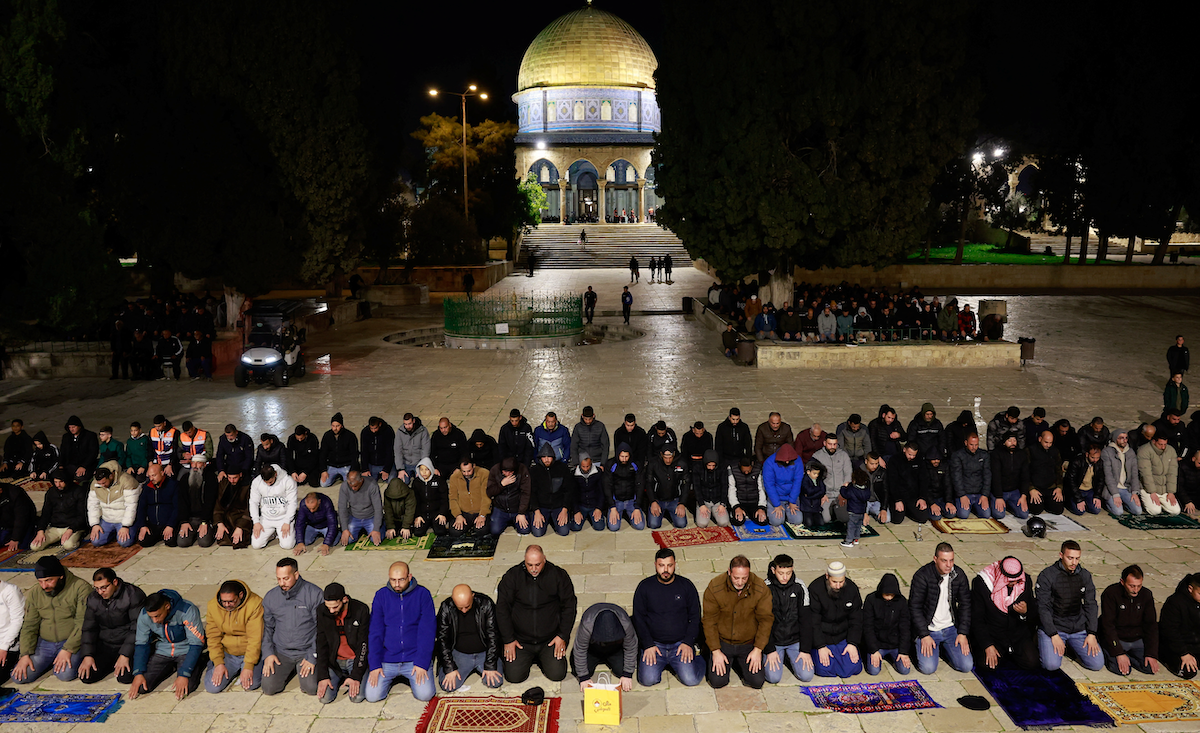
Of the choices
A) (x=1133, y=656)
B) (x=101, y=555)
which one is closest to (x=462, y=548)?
(x=101, y=555)

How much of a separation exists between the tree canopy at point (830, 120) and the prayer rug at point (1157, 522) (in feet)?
36.4

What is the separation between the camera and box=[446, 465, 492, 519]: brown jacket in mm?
9328

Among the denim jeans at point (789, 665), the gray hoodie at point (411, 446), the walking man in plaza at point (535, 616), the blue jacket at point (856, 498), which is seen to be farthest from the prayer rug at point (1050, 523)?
the gray hoodie at point (411, 446)

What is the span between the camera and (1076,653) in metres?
6.57

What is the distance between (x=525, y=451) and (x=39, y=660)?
5159 millimetres

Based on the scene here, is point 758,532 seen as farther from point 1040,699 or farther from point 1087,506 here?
point 1087,506

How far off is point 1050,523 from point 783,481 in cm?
280

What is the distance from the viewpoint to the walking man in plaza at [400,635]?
20.5ft

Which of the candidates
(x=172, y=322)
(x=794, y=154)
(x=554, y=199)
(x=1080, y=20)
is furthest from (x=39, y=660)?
(x=554, y=199)

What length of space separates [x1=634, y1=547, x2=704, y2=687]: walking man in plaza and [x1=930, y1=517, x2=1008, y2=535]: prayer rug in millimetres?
3908

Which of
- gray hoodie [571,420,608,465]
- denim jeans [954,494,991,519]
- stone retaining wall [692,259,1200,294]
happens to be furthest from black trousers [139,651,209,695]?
stone retaining wall [692,259,1200,294]

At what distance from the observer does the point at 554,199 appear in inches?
2621

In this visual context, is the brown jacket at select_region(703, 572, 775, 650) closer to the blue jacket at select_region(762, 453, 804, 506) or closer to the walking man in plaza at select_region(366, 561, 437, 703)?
the walking man in plaza at select_region(366, 561, 437, 703)

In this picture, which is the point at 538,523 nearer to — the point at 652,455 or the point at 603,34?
the point at 652,455
